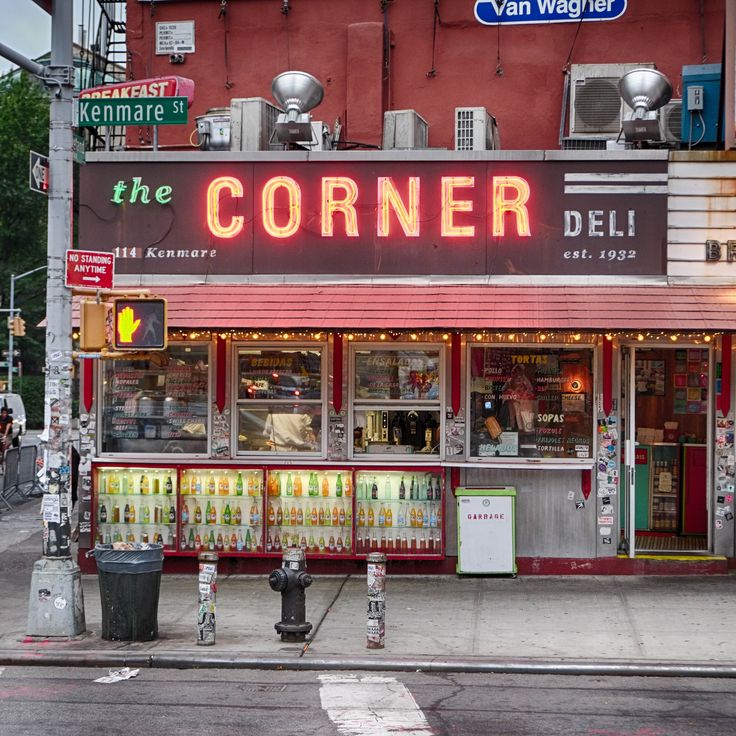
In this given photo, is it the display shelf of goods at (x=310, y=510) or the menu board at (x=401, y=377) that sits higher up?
the menu board at (x=401, y=377)

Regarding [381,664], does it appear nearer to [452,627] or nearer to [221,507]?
[452,627]

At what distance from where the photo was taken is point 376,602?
1064 cm

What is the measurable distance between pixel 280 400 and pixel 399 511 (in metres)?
2.11

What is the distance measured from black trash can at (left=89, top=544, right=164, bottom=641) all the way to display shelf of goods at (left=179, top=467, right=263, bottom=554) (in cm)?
346

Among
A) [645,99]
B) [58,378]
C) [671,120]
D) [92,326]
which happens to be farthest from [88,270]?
[671,120]

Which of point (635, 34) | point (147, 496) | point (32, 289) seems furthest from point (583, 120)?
point (32, 289)

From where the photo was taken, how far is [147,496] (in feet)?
48.2

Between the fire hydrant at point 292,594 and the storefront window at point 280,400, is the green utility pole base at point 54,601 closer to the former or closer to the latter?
the fire hydrant at point 292,594

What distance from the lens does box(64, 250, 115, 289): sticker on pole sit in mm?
11383

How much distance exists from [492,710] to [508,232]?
23.0ft

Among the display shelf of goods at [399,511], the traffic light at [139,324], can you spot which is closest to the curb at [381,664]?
the traffic light at [139,324]

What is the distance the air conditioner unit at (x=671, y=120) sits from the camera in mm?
15367

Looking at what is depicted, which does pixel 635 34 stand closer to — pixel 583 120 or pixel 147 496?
pixel 583 120

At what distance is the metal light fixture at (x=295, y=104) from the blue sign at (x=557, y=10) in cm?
344
